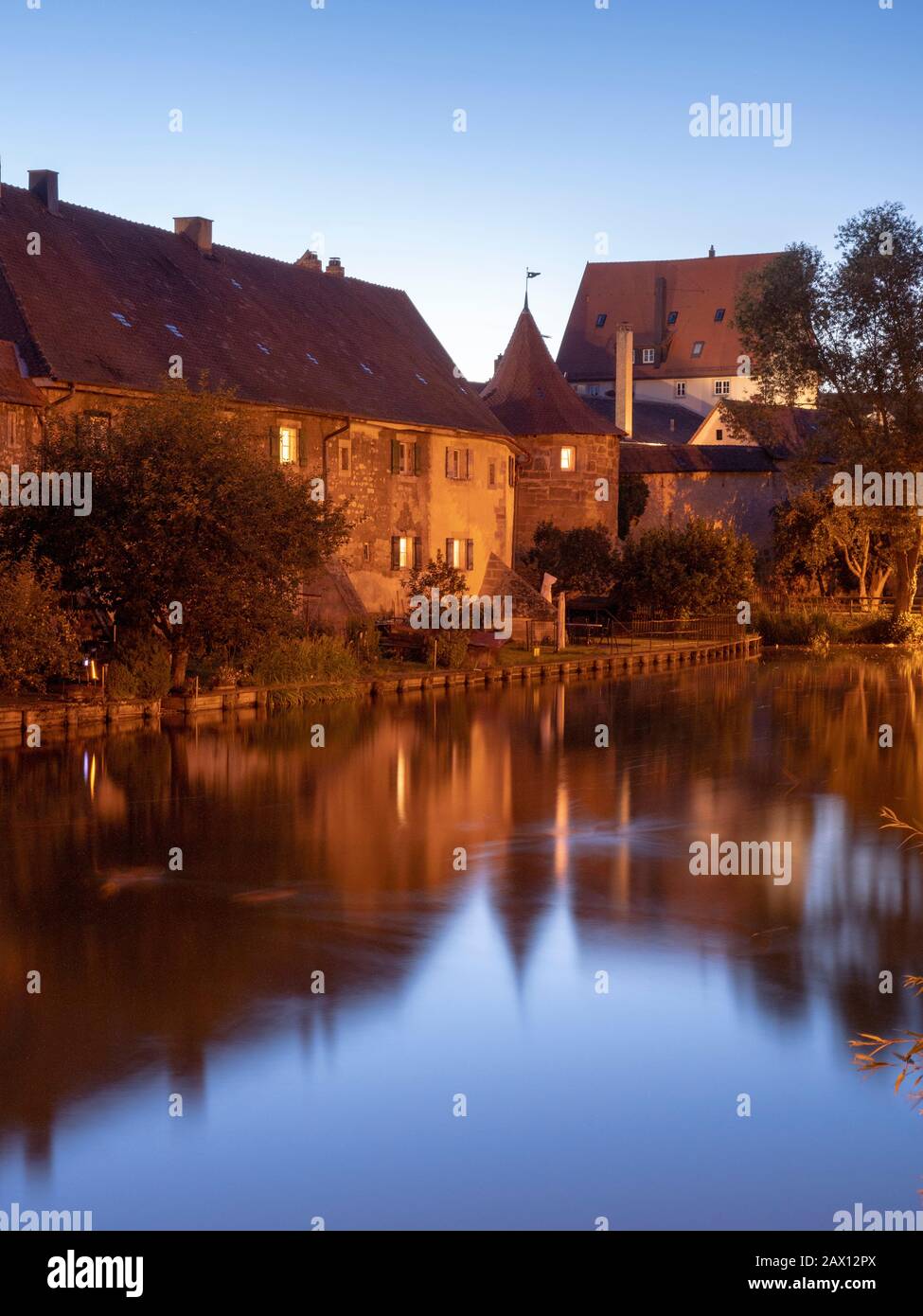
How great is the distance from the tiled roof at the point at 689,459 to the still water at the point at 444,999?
4979 cm

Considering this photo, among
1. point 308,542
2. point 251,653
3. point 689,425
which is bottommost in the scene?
point 251,653

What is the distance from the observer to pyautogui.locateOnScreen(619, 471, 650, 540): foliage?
2645 inches

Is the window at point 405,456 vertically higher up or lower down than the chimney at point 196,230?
lower down

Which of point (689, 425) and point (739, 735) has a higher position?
point (689, 425)

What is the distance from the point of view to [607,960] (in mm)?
11266

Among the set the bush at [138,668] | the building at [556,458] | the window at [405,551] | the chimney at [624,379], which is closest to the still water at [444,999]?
the bush at [138,668]

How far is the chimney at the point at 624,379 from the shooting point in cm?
7819

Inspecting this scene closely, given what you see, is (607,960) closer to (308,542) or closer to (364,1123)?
(364,1123)

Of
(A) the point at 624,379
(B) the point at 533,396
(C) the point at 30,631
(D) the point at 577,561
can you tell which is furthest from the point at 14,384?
(A) the point at 624,379

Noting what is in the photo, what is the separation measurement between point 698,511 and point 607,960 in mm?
60045

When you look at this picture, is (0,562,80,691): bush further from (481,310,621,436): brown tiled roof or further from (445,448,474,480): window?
(481,310,621,436): brown tiled roof

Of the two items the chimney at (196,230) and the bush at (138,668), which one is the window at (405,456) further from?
the bush at (138,668)
